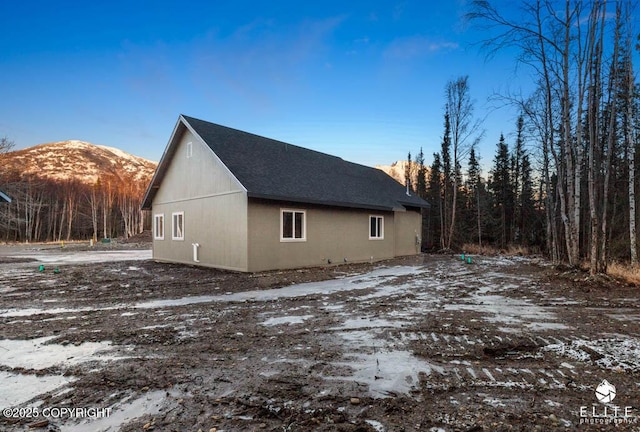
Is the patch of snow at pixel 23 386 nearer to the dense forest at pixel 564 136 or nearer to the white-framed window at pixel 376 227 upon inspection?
the dense forest at pixel 564 136

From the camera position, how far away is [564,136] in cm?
1212

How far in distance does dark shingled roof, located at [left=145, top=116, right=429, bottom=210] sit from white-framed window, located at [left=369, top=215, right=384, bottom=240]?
0.74m

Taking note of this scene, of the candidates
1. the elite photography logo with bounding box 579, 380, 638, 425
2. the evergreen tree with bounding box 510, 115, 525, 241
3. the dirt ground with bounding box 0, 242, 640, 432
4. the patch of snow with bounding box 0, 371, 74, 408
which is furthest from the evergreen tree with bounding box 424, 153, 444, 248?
the patch of snow with bounding box 0, 371, 74, 408

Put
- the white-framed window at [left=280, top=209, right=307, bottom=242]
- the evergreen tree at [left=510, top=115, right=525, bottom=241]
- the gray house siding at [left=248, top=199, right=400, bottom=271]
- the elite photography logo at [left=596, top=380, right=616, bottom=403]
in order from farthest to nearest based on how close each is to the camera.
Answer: the evergreen tree at [left=510, top=115, right=525, bottom=241] < the white-framed window at [left=280, top=209, right=307, bottom=242] < the gray house siding at [left=248, top=199, right=400, bottom=271] < the elite photography logo at [left=596, top=380, right=616, bottom=403]

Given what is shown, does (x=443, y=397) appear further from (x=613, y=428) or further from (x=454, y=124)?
(x=454, y=124)

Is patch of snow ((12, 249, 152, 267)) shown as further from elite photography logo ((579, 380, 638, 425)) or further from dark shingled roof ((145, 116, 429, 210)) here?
elite photography logo ((579, 380, 638, 425))

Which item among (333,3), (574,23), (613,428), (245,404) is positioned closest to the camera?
(613,428)

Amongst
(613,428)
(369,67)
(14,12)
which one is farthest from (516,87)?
(14,12)

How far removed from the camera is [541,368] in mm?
3137

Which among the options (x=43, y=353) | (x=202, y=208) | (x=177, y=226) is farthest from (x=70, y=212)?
(x=43, y=353)

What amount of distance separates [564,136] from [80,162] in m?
107

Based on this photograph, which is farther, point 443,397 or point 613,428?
point 443,397

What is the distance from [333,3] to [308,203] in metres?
7.74

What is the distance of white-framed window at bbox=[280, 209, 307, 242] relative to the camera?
35.9 ft
